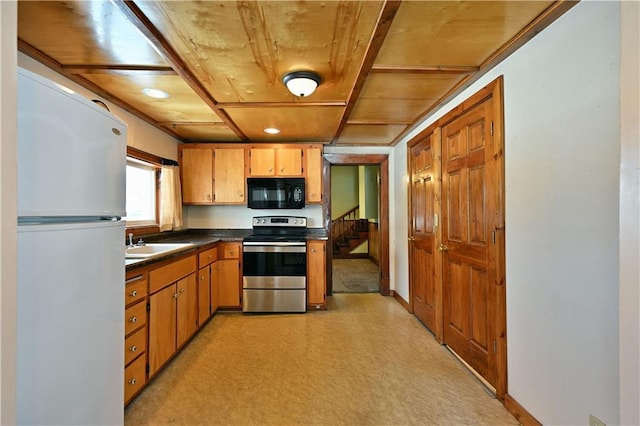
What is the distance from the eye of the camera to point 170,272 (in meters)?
2.21

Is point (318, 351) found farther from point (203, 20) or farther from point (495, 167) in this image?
point (203, 20)

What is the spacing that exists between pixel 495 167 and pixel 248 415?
2242 mm

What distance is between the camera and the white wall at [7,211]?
2.15ft

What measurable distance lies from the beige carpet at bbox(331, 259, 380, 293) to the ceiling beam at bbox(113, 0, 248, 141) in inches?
130

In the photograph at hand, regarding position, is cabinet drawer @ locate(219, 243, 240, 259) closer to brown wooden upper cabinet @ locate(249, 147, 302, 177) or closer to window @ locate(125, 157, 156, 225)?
window @ locate(125, 157, 156, 225)

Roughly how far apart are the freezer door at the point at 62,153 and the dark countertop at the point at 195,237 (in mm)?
761

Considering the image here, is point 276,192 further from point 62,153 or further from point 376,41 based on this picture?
point 62,153

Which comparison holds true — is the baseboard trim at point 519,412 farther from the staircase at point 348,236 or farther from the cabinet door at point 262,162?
the staircase at point 348,236

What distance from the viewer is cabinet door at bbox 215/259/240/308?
338 cm

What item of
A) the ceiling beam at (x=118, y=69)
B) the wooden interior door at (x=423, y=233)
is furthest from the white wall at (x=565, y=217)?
the ceiling beam at (x=118, y=69)

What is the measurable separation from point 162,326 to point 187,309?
1.43 feet

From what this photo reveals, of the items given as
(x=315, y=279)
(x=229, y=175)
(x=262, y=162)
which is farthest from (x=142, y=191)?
(x=315, y=279)

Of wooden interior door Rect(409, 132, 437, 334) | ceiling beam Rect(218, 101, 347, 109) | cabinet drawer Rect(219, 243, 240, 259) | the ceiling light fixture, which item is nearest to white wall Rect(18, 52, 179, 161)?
ceiling beam Rect(218, 101, 347, 109)

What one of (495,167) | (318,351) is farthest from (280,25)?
(318,351)
